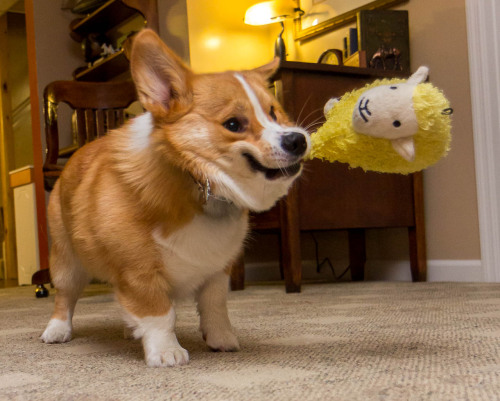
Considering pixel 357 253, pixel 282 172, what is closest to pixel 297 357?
pixel 282 172

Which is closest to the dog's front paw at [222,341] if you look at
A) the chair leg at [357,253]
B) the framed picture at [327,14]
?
the chair leg at [357,253]

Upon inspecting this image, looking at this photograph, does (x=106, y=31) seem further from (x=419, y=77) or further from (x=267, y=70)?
(x=419, y=77)

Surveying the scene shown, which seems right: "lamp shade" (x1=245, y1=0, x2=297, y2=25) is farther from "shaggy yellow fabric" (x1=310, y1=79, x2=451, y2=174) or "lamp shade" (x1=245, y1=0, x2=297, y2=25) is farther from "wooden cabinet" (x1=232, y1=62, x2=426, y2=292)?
"shaggy yellow fabric" (x1=310, y1=79, x2=451, y2=174)

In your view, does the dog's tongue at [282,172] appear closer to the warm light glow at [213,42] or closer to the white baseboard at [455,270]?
the white baseboard at [455,270]

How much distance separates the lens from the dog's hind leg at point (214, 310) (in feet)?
4.12

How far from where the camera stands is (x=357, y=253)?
3.04 meters

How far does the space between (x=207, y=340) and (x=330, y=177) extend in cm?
148

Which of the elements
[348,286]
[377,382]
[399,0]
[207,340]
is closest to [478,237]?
[348,286]

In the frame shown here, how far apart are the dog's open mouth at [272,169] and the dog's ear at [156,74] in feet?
0.53

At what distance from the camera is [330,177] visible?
8.63 feet

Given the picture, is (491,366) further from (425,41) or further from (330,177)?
(425,41)

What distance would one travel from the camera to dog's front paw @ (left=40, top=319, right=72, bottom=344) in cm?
148

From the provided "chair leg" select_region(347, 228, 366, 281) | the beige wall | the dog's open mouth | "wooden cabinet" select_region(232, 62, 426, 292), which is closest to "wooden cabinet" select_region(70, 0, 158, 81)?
the beige wall

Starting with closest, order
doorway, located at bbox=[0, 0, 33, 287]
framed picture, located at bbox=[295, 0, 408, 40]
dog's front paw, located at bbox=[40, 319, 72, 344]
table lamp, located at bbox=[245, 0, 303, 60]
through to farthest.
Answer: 1. dog's front paw, located at bbox=[40, 319, 72, 344]
2. framed picture, located at bbox=[295, 0, 408, 40]
3. table lamp, located at bbox=[245, 0, 303, 60]
4. doorway, located at bbox=[0, 0, 33, 287]
